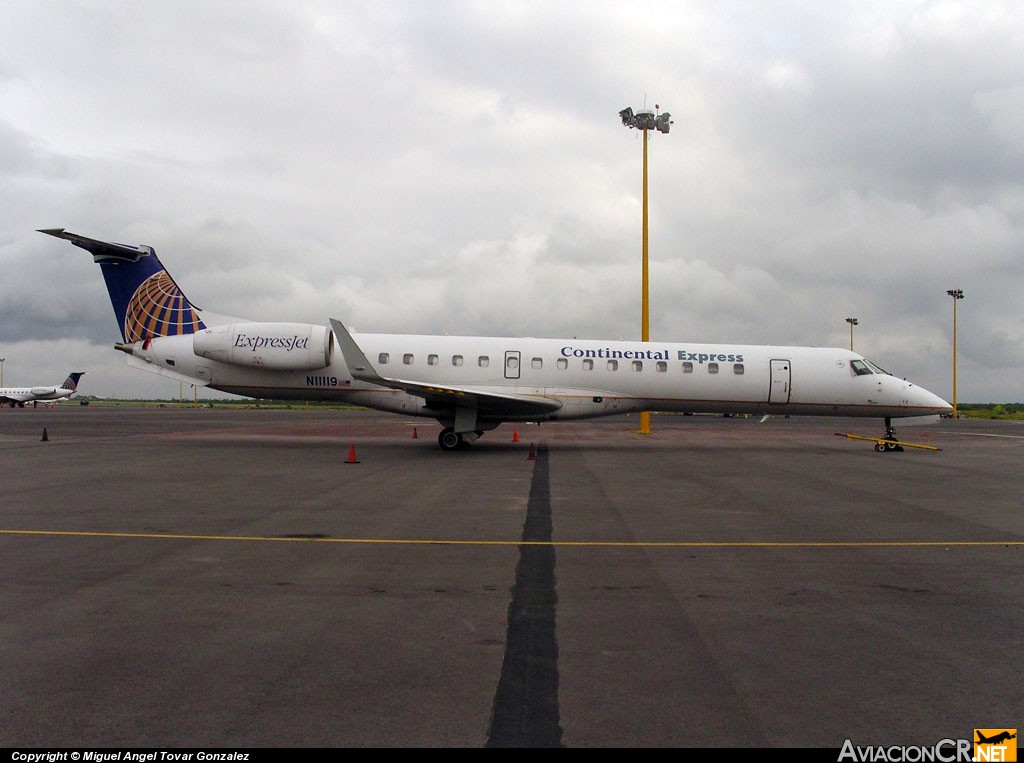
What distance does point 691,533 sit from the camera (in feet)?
29.7

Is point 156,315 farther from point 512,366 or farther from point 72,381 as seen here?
point 72,381

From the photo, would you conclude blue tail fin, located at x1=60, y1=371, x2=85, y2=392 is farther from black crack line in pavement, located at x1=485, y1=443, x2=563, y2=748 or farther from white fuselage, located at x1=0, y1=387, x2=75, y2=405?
black crack line in pavement, located at x1=485, y1=443, x2=563, y2=748

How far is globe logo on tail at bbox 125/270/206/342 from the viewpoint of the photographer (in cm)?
2177

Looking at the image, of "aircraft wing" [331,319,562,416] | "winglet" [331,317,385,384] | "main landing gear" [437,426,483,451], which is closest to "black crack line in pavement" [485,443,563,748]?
"aircraft wing" [331,319,562,416]

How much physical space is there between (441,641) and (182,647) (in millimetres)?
1689

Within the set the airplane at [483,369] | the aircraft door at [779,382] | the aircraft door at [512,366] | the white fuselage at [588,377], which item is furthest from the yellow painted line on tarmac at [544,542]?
the aircraft door at [779,382]

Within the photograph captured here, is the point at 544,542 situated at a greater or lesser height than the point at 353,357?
lesser

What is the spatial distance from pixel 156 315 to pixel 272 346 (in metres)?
4.05

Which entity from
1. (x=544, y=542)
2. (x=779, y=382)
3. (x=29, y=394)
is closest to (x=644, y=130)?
(x=779, y=382)

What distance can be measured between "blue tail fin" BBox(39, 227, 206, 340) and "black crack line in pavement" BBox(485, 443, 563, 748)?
685 inches

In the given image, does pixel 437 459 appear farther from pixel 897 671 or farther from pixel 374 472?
pixel 897 671

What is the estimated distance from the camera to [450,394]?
18.9m

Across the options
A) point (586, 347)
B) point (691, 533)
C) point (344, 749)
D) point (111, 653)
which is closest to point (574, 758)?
point (344, 749)

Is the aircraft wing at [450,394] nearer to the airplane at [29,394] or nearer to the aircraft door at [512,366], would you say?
the aircraft door at [512,366]
